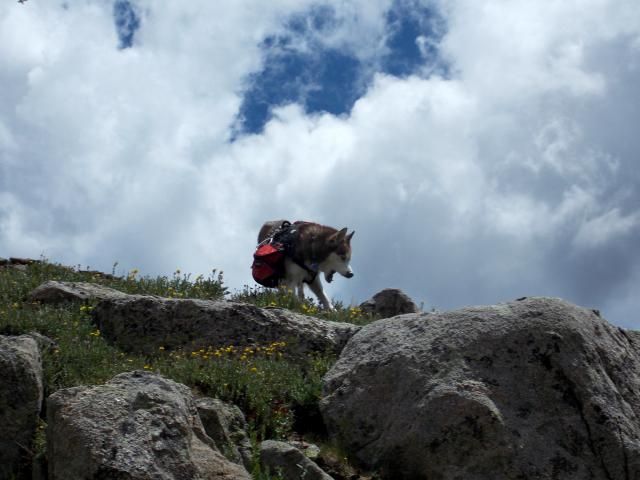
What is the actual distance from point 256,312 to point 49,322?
2.11 meters

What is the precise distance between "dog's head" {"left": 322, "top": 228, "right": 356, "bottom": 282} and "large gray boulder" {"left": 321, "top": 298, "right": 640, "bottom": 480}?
9.20 metres

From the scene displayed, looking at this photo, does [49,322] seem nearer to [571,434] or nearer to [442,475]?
[442,475]

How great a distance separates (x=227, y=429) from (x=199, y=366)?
175cm

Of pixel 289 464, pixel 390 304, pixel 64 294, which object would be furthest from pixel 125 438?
pixel 390 304

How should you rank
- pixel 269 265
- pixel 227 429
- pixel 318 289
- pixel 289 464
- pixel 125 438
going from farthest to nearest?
1. pixel 318 289
2. pixel 269 265
3. pixel 227 429
4. pixel 289 464
5. pixel 125 438

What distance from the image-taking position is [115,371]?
8.57 m

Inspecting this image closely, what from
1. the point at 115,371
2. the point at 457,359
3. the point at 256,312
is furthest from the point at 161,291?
the point at 457,359


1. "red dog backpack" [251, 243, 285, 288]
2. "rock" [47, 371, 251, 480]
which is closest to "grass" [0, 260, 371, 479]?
"rock" [47, 371, 251, 480]

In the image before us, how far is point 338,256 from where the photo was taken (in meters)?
17.5

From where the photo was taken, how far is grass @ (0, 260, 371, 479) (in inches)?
326

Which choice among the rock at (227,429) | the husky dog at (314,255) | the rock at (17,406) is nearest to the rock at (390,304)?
the husky dog at (314,255)

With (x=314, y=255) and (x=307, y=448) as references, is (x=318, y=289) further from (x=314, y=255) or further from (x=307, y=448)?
(x=307, y=448)

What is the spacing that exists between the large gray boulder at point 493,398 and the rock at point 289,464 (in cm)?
89

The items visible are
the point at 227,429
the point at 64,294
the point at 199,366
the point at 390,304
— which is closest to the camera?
the point at 227,429
